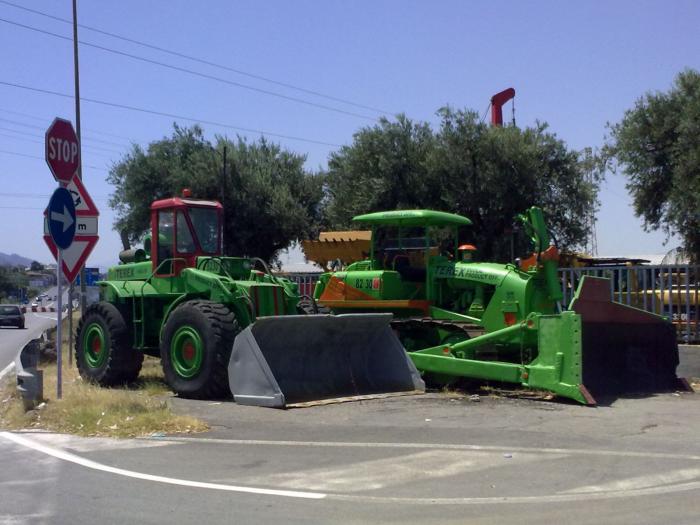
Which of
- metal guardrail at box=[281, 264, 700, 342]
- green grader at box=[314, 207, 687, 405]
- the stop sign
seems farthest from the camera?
metal guardrail at box=[281, 264, 700, 342]

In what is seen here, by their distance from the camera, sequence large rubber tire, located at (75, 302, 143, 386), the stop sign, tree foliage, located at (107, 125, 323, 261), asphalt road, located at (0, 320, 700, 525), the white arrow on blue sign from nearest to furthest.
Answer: asphalt road, located at (0, 320, 700, 525) → the white arrow on blue sign → the stop sign → large rubber tire, located at (75, 302, 143, 386) → tree foliage, located at (107, 125, 323, 261)

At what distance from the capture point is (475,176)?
96.8 feet

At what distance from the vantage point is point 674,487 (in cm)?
706

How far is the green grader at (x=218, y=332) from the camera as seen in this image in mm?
11812

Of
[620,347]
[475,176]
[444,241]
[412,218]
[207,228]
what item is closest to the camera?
[620,347]

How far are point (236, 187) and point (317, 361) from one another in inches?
910

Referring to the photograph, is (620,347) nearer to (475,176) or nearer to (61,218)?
(61,218)

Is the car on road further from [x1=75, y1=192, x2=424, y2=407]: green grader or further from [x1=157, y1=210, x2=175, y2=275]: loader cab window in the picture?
[x1=157, y1=210, x2=175, y2=275]: loader cab window

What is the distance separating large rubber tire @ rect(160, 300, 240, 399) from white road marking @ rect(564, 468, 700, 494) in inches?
237

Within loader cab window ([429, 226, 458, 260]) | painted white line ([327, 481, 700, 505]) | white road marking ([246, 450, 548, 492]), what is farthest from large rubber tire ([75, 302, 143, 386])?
painted white line ([327, 481, 700, 505])

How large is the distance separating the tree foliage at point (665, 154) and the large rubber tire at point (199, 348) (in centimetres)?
1386

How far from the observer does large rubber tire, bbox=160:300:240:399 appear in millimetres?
11828

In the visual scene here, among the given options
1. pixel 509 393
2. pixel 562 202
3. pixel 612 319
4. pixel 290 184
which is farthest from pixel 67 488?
pixel 290 184

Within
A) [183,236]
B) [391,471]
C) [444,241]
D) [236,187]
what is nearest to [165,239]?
[183,236]
